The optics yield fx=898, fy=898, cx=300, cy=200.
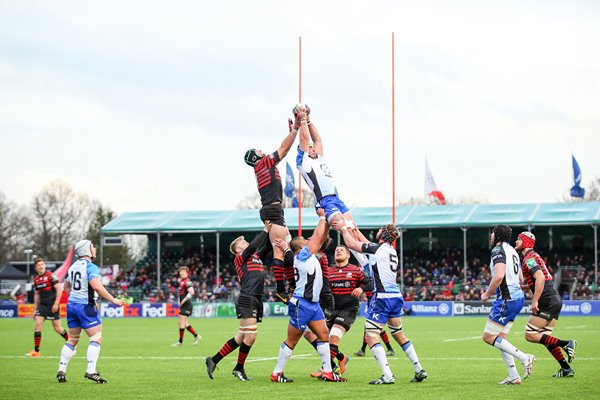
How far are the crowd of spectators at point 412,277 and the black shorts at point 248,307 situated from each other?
35824 millimetres

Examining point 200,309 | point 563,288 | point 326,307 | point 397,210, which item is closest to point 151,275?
point 200,309

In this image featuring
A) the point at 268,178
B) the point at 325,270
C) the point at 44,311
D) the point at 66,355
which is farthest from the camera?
the point at 44,311

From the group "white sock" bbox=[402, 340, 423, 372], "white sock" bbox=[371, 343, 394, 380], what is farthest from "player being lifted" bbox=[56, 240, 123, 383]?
"white sock" bbox=[402, 340, 423, 372]

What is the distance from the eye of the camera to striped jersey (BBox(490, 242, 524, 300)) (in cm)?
1455

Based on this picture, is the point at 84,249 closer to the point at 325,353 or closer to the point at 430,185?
the point at 325,353

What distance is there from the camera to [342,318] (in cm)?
1742

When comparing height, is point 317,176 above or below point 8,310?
above

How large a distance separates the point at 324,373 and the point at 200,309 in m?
41.1

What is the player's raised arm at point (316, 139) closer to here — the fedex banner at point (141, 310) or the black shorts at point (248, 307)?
the black shorts at point (248, 307)

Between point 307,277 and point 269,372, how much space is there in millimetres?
3288

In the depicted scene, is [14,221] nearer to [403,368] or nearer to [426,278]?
[426,278]

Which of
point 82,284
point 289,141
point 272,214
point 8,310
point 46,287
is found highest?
point 289,141

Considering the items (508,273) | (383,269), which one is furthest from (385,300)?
(508,273)

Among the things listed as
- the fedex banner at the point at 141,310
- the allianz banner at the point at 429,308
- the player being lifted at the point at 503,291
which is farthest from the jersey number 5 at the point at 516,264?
the fedex banner at the point at 141,310
